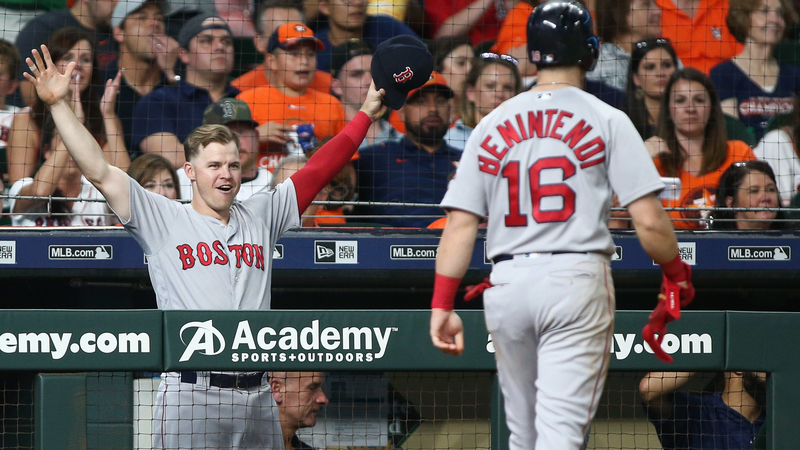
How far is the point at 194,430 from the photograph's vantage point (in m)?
2.44

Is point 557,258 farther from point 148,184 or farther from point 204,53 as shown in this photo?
point 204,53

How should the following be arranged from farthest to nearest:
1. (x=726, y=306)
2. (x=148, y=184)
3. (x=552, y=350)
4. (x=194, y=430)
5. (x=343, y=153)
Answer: (x=726, y=306) < (x=148, y=184) < (x=343, y=153) < (x=194, y=430) < (x=552, y=350)

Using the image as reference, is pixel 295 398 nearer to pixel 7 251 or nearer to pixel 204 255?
pixel 204 255

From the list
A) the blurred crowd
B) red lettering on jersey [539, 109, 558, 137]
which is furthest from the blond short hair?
the blurred crowd

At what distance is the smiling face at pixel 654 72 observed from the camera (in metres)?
4.86

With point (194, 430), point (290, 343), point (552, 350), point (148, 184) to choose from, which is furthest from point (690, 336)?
point (148, 184)

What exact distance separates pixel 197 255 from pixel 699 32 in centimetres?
384

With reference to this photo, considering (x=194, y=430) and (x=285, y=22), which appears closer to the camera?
(x=194, y=430)

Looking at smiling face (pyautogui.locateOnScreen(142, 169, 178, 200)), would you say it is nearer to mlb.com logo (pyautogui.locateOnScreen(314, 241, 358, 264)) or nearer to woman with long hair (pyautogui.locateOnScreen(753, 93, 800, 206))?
mlb.com logo (pyautogui.locateOnScreen(314, 241, 358, 264))

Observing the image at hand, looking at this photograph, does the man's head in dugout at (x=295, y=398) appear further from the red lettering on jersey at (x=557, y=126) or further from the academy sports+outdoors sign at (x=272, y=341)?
the red lettering on jersey at (x=557, y=126)

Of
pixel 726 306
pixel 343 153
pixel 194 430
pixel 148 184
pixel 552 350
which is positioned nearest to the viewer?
pixel 552 350

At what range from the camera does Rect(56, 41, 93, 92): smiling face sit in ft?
15.3

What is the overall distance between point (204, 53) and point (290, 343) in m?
2.79

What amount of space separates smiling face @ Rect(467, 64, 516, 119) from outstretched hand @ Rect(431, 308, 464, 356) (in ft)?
9.84
